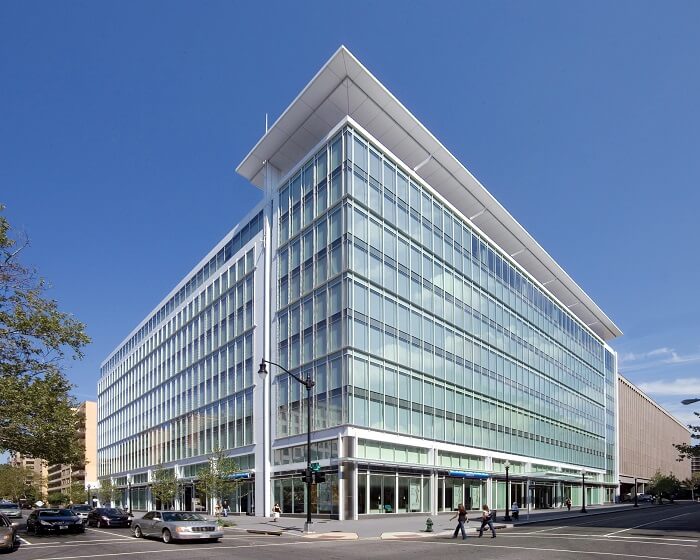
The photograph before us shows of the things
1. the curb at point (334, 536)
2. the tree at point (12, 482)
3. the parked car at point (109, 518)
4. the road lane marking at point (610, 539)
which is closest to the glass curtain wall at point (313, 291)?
the curb at point (334, 536)

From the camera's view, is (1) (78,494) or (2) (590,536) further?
(1) (78,494)

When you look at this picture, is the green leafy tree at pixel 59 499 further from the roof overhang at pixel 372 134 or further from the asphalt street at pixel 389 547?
the asphalt street at pixel 389 547

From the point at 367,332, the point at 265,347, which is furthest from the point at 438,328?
the point at 265,347

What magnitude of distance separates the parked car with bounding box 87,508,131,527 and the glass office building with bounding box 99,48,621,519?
13.1 meters

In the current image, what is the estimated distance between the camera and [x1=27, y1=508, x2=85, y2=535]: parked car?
31.8 meters

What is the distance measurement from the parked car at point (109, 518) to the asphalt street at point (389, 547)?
8133 mm

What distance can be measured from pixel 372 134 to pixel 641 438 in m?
109

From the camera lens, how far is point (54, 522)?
32.0m

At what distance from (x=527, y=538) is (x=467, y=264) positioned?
3462 centimetres

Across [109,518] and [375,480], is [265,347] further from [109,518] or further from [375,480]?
[109,518]

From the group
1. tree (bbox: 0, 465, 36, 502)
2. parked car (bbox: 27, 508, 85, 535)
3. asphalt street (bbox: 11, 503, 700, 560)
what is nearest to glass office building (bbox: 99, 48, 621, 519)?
asphalt street (bbox: 11, 503, 700, 560)

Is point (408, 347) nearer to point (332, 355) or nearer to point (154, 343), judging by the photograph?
point (332, 355)

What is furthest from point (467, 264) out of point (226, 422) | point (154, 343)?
point (154, 343)

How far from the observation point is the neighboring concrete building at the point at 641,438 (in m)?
119
